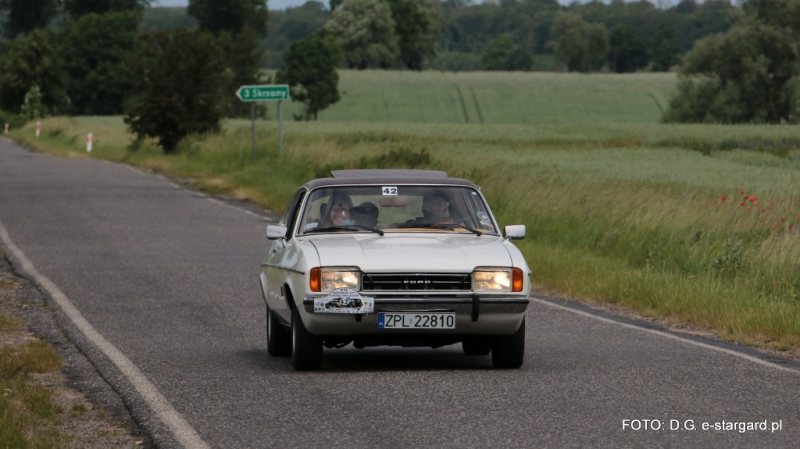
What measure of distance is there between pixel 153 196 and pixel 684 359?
72.6ft

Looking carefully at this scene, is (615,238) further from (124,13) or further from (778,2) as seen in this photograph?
(124,13)

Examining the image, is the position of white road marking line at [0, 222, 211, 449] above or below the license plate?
below

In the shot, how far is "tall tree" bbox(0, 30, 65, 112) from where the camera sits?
394ft

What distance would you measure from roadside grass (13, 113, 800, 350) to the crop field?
0.03m

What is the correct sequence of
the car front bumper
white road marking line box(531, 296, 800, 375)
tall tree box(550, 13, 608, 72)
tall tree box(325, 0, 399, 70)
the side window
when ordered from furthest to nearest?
tall tree box(550, 13, 608, 72) → tall tree box(325, 0, 399, 70) → the side window → white road marking line box(531, 296, 800, 375) → the car front bumper

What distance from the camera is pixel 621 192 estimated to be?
2434 centimetres

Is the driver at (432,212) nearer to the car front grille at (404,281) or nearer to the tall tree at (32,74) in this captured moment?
the car front grille at (404,281)

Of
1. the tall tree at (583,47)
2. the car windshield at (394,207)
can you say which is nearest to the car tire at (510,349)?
the car windshield at (394,207)

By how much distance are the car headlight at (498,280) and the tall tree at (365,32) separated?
138m

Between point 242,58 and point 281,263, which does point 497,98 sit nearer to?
point 242,58

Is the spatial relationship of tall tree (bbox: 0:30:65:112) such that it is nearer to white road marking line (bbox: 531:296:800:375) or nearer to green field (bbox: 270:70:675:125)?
green field (bbox: 270:70:675:125)

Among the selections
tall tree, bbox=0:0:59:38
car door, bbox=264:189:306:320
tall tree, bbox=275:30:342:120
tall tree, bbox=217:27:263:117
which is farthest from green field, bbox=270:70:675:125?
car door, bbox=264:189:306:320

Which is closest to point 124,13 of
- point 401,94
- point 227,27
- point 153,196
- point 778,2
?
point 227,27

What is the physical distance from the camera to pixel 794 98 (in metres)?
81.7
